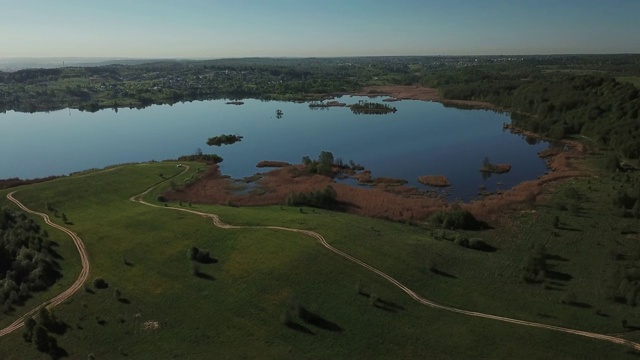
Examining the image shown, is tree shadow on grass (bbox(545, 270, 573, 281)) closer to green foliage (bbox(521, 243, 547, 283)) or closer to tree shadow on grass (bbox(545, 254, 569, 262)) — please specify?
green foliage (bbox(521, 243, 547, 283))

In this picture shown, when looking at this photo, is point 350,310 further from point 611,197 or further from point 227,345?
point 611,197

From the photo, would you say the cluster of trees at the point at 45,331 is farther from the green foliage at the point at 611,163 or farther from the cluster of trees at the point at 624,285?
the green foliage at the point at 611,163

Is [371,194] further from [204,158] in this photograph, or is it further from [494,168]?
[204,158]

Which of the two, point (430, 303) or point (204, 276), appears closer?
point (430, 303)

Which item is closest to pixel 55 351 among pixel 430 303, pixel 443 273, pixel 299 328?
pixel 299 328

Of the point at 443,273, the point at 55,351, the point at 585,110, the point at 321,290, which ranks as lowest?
the point at 55,351

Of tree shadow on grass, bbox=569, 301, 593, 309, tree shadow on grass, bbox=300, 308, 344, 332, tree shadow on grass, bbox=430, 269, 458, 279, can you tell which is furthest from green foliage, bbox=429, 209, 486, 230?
tree shadow on grass, bbox=300, 308, 344, 332

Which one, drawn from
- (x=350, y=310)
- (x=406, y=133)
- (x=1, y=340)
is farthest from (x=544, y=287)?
(x=406, y=133)
